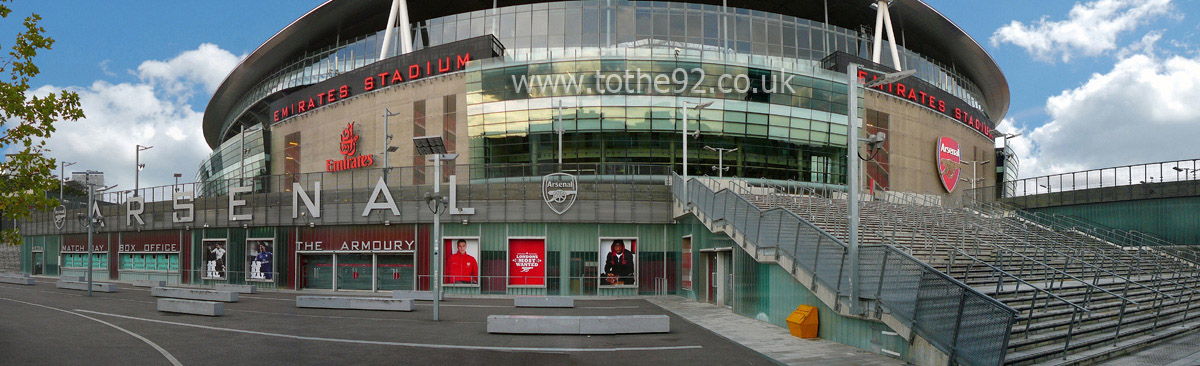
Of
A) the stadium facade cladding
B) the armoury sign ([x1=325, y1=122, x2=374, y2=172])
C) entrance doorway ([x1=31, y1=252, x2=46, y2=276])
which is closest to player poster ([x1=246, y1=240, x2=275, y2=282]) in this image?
the stadium facade cladding

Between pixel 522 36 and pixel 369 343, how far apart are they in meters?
34.1

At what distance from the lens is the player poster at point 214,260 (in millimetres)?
39906

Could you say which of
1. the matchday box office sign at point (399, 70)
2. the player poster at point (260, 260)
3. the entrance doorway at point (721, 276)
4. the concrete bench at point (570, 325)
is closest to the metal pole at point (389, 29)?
the matchday box office sign at point (399, 70)

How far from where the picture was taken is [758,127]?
144 ft

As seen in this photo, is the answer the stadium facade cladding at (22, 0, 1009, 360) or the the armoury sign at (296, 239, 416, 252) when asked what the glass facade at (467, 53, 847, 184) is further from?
the the armoury sign at (296, 239, 416, 252)

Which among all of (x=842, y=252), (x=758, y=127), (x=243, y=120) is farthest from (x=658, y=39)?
(x=243, y=120)

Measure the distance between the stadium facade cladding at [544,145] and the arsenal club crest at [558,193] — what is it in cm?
7

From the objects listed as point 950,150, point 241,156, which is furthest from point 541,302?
point 241,156

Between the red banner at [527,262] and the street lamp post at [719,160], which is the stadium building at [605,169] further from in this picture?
the street lamp post at [719,160]

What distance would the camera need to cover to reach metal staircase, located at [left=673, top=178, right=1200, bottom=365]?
40.4 feet

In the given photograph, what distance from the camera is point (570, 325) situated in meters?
17.8

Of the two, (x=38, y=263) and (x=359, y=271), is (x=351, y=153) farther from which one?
(x=38, y=263)

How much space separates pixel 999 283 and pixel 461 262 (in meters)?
24.6
